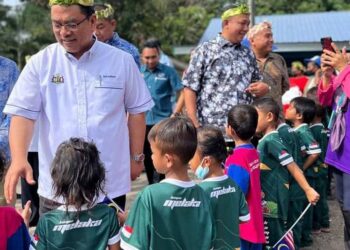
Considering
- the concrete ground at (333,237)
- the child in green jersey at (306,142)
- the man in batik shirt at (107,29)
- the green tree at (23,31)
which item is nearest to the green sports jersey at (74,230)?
the man in batik shirt at (107,29)

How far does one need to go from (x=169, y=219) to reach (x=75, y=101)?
0.85 metres

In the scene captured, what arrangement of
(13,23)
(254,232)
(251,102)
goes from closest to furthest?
(254,232) < (251,102) < (13,23)

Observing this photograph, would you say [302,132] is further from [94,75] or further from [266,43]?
[94,75]

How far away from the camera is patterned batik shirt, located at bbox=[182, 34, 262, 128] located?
4.48 metres

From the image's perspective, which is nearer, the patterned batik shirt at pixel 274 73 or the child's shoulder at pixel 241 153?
the child's shoulder at pixel 241 153

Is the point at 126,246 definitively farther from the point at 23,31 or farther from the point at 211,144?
the point at 23,31

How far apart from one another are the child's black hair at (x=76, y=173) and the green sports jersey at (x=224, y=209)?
789mm

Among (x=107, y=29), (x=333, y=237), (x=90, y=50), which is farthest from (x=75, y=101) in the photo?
(x=333, y=237)

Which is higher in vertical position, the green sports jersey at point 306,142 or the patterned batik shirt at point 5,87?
the patterned batik shirt at point 5,87

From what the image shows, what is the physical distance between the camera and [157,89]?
7.32 metres

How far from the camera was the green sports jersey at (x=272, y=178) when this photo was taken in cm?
442

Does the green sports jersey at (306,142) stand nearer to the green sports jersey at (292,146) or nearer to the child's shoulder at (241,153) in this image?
the green sports jersey at (292,146)

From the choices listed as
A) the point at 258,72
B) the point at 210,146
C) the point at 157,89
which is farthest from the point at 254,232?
the point at 157,89

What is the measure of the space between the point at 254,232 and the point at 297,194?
4.62ft
